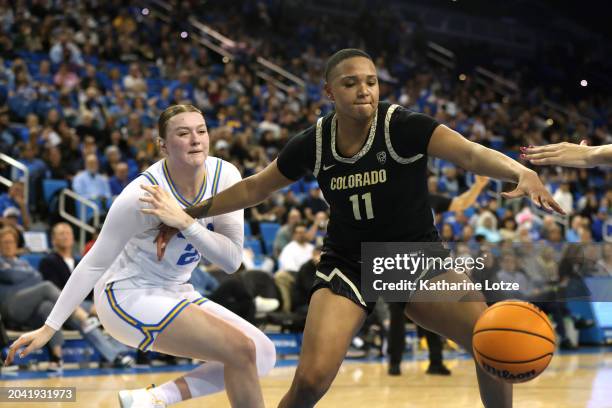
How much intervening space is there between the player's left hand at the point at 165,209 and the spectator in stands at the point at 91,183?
748cm

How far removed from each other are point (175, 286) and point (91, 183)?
7.42 meters

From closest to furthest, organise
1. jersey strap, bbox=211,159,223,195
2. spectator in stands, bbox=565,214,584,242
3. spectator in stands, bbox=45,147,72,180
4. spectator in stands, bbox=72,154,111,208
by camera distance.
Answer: jersey strap, bbox=211,159,223,195
spectator in stands, bbox=72,154,111,208
spectator in stands, bbox=45,147,72,180
spectator in stands, bbox=565,214,584,242

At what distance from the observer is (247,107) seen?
17094 mm

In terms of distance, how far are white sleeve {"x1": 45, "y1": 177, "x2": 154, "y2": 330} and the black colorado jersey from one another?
91cm

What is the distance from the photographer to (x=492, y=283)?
10438mm

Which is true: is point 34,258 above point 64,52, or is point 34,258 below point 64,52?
below

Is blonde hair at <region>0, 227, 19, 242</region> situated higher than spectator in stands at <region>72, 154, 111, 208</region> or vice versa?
spectator in stands at <region>72, 154, 111, 208</region>

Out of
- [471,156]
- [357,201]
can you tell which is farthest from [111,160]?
[471,156]

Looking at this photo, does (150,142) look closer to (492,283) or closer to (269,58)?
(492,283)

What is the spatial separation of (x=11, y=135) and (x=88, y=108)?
5.97 feet

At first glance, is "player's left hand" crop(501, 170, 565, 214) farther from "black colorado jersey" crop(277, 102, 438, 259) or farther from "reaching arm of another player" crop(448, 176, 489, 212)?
"reaching arm of another player" crop(448, 176, 489, 212)

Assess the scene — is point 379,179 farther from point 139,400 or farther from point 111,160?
point 111,160

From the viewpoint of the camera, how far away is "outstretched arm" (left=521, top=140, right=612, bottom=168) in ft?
12.7

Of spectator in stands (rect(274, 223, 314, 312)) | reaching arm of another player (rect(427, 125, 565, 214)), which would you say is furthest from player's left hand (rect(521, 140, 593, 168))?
spectator in stands (rect(274, 223, 314, 312))
